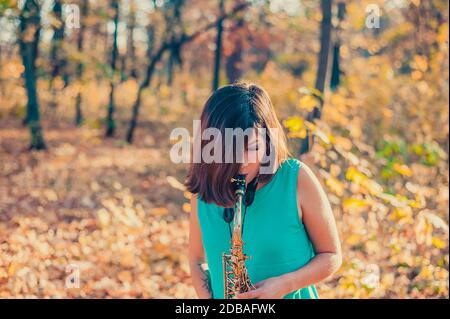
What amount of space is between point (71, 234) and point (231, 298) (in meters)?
4.63

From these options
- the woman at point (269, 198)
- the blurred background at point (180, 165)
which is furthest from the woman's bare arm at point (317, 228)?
the blurred background at point (180, 165)

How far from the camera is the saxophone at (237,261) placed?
1.77m

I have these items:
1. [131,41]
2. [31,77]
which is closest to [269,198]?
[31,77]

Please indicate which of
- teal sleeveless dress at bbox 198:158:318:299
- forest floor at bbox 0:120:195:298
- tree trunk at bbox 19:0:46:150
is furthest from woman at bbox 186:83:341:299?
tree trunk at bbox 19:0:46:150

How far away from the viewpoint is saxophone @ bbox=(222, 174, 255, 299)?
1.77m

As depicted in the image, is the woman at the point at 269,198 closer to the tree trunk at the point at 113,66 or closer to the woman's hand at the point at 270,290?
the woman's hand at the point at 270,290

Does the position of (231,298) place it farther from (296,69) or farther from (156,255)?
(296,69)

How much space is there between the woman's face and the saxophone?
4cm

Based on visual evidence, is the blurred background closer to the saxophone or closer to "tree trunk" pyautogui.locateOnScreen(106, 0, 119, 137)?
"tree trunk" pyautogui.locateOnScreen(106, 0, 119, 137)

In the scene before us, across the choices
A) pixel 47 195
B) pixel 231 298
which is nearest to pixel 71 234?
pixel 47 195

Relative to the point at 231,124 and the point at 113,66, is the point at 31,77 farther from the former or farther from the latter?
the point at 231,124

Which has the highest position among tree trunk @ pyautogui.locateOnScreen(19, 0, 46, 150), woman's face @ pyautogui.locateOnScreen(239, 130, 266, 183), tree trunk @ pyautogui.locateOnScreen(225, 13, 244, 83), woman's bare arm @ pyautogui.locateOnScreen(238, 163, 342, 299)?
tree trunk @ pyautogui.locateOnScreen(225, 13, 244, 83)

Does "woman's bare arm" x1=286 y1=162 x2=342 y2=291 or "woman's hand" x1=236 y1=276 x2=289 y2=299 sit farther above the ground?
"woman's bare arm" x1=286 y1=162 x2=342 y2=291

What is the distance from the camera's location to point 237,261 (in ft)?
6.05
